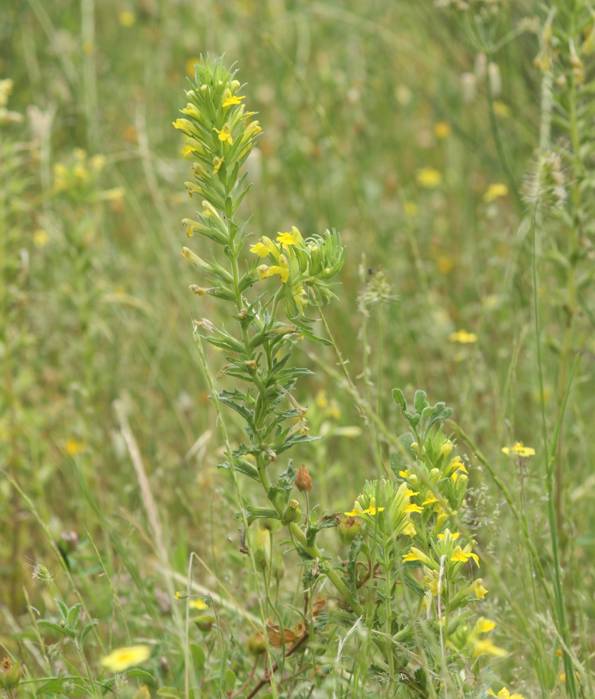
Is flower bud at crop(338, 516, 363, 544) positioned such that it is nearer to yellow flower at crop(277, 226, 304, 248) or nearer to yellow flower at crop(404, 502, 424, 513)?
yellow flower at crop(404, 502, 424, 513)

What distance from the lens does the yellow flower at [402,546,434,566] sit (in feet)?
4.58

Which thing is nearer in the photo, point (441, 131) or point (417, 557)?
point (417, 557)

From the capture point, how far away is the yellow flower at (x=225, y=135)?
140 cm

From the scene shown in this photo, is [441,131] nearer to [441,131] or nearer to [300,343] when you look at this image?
[441,131]

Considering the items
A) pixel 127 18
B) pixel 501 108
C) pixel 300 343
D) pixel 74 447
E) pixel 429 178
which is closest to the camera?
pixel 300 343

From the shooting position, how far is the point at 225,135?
140cm

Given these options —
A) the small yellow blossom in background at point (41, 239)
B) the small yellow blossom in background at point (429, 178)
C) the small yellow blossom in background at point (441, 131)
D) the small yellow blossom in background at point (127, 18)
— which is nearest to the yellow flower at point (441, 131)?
the small yellow blossom in background at point (441, 131)

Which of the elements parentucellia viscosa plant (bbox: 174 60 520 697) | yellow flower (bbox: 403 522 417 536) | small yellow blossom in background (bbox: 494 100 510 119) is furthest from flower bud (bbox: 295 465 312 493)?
small yellow blossom in background (bbox: 494 100 510 119)

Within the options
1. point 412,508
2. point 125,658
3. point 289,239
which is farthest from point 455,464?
point 125,658

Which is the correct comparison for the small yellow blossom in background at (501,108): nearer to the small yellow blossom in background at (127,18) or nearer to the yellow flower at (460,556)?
the small yellow blossom in background at (127,18)

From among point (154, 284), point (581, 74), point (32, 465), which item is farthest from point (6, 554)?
point (581, 74)

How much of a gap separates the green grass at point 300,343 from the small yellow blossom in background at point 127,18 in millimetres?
28

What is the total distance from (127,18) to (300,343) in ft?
10.7

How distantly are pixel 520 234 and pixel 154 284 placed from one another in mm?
1380
